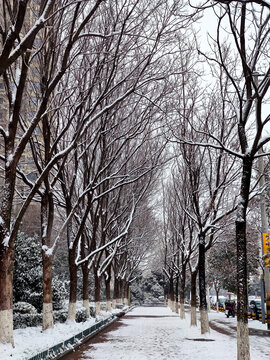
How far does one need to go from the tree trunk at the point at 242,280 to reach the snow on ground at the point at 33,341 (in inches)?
180

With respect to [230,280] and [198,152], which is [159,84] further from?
[230,280]

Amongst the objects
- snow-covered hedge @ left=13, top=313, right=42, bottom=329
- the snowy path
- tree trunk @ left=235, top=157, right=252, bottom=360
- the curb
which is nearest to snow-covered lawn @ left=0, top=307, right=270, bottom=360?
the snowy path

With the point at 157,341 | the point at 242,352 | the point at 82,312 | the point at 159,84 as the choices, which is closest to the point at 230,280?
the point at 82,312

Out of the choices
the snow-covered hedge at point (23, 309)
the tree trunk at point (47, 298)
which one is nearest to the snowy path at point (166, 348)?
the tree trunk at point (47, 298)

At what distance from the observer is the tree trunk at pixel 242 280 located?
9500mm

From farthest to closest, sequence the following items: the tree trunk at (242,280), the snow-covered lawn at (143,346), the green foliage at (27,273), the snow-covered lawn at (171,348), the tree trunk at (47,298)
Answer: the green foliage at (27,273)
the tree trunk at (47,298)
the snow-covered lawn at (171,348)
the snow-covered lawn at (143,346)
the tree trunk at (242,280)

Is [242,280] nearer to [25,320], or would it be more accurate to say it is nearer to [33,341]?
[33,341]

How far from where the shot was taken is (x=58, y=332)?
15008mm

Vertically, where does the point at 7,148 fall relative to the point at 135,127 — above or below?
below

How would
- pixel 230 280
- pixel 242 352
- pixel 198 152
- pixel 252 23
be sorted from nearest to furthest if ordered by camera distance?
pixel 242 352, pixel 252 23, pixel 198 152, pixel 230 280

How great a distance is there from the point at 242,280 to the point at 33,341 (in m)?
6.20

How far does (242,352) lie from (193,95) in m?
11.2

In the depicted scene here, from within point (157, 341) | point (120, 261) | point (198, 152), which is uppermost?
point (198, 152)

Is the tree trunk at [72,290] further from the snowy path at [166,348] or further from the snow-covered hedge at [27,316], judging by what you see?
the snowy path at [166,348]
